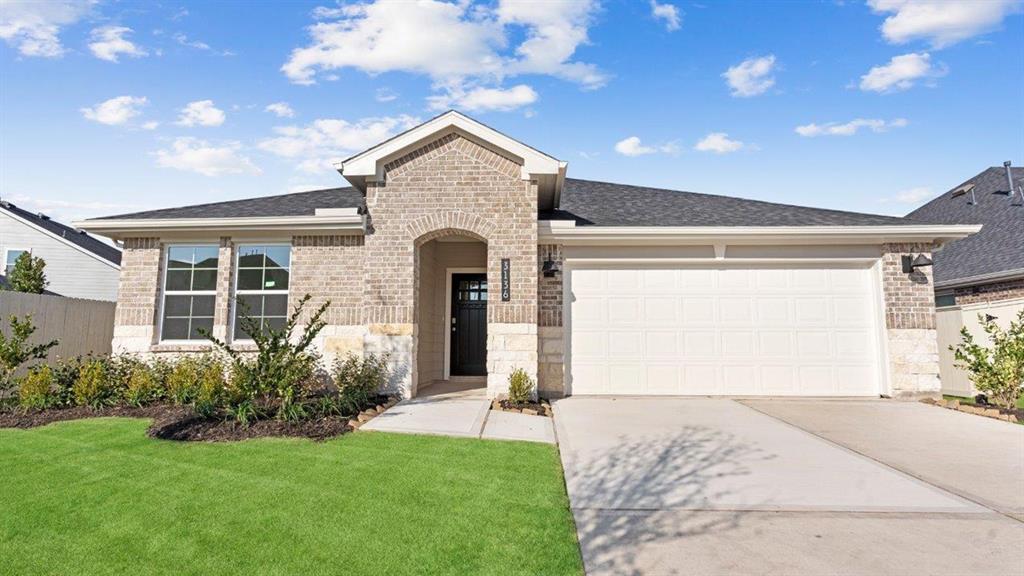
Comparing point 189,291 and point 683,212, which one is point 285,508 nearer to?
point 189,291

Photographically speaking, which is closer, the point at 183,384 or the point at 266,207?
the point at 183,384

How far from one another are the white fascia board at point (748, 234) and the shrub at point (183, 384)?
6529mm

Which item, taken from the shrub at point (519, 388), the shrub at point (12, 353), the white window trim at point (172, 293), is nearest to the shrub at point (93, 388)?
the shrub at point (12, 353)

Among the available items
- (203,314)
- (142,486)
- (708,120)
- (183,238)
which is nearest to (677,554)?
(142,486)

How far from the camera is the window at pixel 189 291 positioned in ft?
31.1

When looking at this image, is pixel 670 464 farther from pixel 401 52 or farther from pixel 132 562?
pixel 401 52

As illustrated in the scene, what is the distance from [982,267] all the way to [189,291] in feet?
58.6

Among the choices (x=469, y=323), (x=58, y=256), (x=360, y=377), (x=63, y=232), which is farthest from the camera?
(x=63, y=232)

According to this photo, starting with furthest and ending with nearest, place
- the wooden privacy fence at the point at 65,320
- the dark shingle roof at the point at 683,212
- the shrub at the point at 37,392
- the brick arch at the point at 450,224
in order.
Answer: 1. the dark shingle roof at the point at 683,212
2. the brick arch at the point at 450,224
3. the wooden privacy fence at the point at 65,320
4. the shrub at the point at 37,392

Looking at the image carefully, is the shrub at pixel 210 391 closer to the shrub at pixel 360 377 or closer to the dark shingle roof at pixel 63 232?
the shrub at pixel 360 377

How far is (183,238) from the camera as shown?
957cm

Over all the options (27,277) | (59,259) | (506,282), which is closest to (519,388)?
(506,282)

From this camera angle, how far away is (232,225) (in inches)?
360

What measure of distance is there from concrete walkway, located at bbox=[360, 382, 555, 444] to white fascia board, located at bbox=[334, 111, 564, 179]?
4262 mm
